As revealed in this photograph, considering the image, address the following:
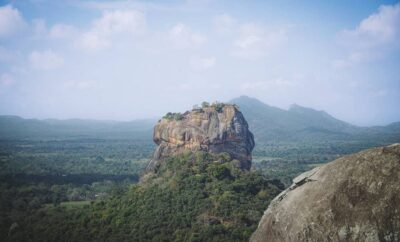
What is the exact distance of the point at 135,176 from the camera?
85.9 metres

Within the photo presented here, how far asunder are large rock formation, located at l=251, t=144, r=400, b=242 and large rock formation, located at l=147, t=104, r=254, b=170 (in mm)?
37654

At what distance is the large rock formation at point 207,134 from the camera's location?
44281 millimetres

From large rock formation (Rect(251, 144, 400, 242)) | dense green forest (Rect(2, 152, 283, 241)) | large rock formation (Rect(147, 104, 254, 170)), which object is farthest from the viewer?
large rock formation (Rect(147, 104, 254, 170))

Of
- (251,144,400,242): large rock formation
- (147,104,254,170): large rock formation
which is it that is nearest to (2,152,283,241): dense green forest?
(147,104,254,170): large rock formation

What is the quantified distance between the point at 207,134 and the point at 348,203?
3842cm

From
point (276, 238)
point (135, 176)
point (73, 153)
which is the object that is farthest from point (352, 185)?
point (73, 153)

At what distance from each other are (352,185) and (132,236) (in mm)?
24185

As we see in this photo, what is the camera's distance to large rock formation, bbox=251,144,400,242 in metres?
5.54

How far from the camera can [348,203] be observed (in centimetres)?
582

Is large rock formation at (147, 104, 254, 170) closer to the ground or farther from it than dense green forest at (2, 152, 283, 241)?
farther from it

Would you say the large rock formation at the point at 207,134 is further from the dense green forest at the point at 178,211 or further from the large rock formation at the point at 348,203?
the large rock formation at the point at 348,203

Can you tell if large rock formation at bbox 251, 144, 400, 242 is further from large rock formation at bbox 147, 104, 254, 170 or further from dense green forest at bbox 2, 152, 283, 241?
large rock formation at bbox 147, 104, 254, 170

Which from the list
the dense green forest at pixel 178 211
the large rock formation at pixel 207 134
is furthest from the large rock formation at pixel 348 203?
the large rock formation at pixel 207 134

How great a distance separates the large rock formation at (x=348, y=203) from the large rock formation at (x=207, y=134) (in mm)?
37654
